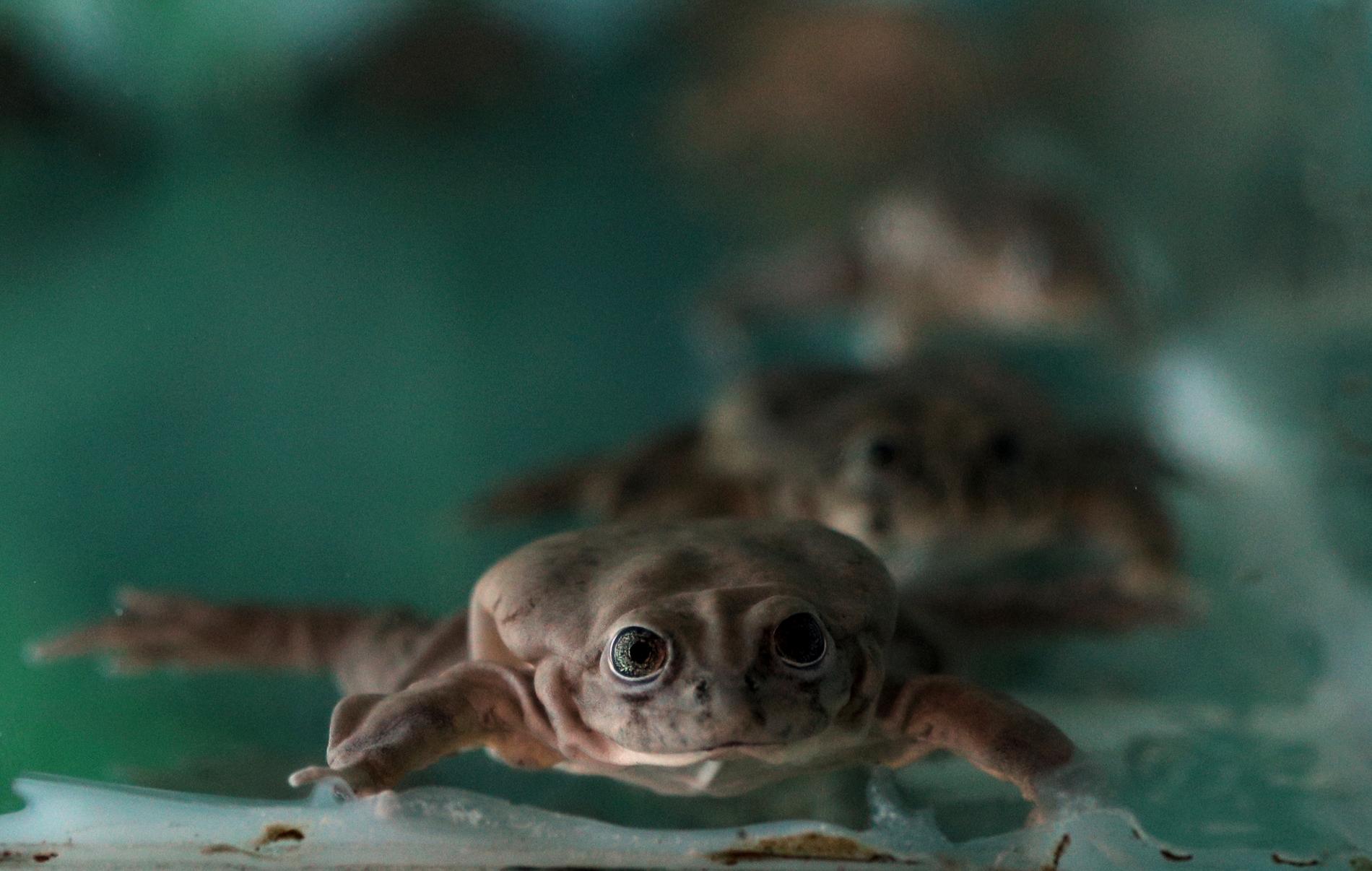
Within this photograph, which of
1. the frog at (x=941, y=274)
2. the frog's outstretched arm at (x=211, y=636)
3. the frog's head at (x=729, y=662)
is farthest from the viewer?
the frog at (x=941, y=274)

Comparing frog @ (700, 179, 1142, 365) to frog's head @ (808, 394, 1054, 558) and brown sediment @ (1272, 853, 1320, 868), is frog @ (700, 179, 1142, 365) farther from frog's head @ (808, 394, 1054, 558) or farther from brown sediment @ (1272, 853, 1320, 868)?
brown sediment @ (1272, 853, 1320, 868)

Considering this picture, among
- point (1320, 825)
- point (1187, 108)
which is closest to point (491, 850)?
point (1320, 825)

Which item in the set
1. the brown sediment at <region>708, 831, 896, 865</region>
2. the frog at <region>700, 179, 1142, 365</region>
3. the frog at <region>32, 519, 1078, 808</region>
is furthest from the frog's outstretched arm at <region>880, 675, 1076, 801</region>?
the frog at <region>700, 179, 1142, 365</region>

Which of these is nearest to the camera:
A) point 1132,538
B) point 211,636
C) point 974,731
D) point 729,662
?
point 729,662

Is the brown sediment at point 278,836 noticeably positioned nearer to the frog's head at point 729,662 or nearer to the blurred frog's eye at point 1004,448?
the frog's head at point 729,662

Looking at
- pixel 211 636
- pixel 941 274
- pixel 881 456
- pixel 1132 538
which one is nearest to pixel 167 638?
pixel 211 636

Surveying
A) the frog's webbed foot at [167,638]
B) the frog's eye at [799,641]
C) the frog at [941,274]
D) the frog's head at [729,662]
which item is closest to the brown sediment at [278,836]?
the frog's head at [729,662]

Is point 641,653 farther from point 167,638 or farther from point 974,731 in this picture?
point 167,638
